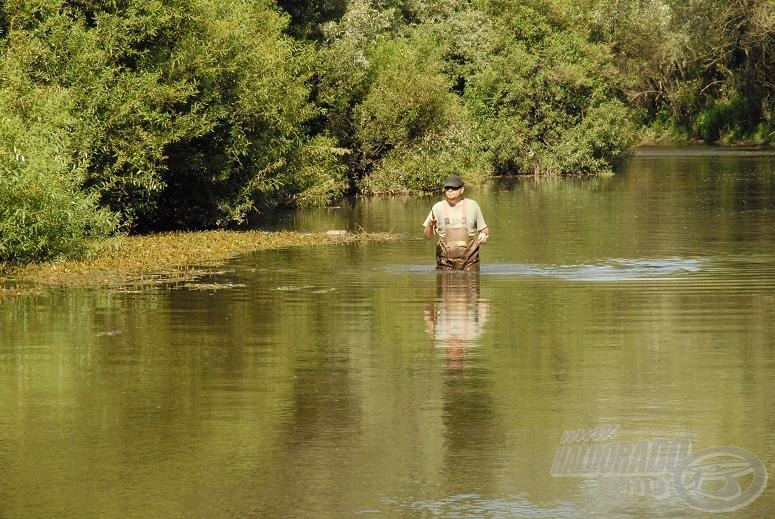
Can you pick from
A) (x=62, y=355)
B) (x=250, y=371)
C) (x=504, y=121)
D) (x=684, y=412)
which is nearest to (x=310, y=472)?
(x=684, y=412)

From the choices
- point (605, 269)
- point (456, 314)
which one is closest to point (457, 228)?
point (605, 269)

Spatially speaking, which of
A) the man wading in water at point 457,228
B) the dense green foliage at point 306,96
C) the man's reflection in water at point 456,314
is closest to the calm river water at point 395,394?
the man's reflection in water at point 456,314

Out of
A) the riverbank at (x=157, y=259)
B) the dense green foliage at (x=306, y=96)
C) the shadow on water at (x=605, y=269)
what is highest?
the dense green foliage at (x=306, y=96)

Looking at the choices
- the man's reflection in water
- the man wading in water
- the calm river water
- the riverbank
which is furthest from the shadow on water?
the riverbank

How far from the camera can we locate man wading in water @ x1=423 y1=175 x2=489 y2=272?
22.4 meters

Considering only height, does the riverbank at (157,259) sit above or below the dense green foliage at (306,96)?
below

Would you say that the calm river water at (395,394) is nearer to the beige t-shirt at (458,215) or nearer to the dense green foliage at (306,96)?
the beige t-shirt at (458,215)

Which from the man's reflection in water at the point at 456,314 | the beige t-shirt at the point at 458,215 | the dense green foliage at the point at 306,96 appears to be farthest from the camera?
the dense green foliage at the point at 306,96

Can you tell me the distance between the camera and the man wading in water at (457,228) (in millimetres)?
22391

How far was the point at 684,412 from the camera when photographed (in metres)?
11.4

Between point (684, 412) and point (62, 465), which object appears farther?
point (684, 412)

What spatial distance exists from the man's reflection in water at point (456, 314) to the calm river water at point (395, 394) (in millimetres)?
78

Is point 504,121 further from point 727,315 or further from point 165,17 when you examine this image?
point 727,315

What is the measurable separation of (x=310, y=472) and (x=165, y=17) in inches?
893
